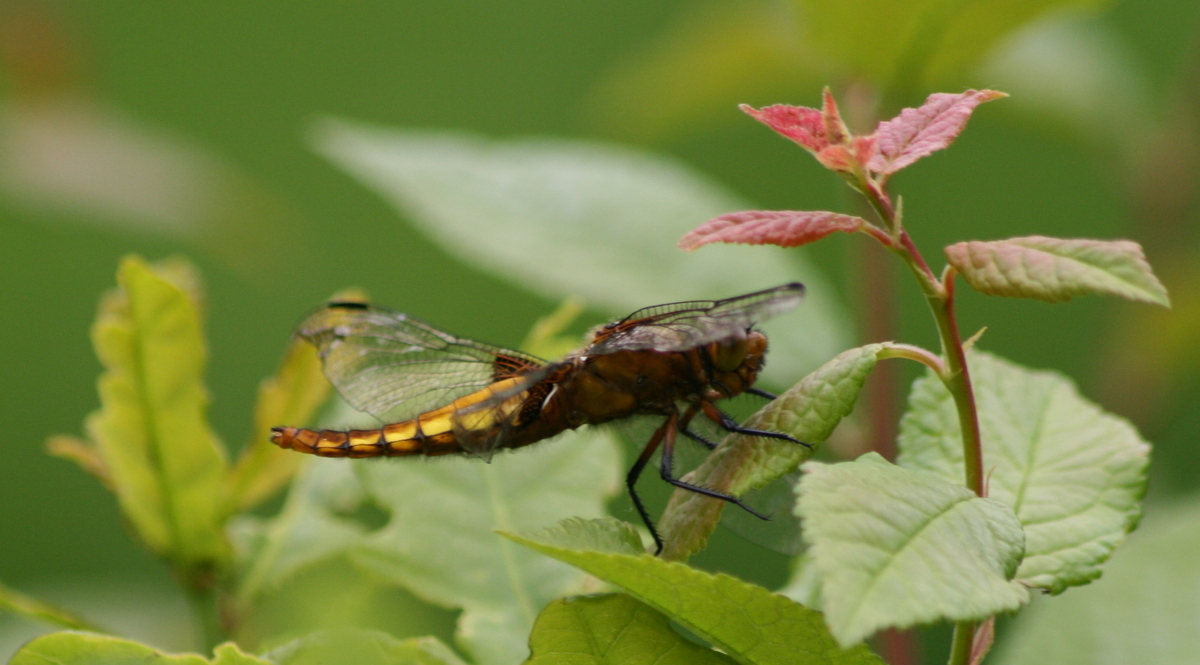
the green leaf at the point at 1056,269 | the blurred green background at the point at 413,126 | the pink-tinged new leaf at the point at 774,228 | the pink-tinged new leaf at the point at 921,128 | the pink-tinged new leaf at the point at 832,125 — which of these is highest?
the blurred green background at the point at 413,126

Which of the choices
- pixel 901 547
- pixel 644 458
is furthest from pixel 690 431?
pixel 901 547

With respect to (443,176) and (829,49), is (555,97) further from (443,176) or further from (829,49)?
(829,49)

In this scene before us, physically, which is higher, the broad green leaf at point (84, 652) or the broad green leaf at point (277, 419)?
the broad green leaf at point (277, 419)

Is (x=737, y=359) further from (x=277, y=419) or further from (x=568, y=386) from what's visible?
(x=277, y=419)

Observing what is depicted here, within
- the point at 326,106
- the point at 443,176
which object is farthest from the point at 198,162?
the point at 326,106

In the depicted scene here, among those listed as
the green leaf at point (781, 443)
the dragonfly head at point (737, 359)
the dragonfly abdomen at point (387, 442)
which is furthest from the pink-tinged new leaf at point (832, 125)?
the dragonfly abdomen at point (387, 442)

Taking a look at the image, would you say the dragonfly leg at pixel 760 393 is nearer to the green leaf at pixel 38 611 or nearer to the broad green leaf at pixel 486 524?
the broad green leaf at pixel 486 524
